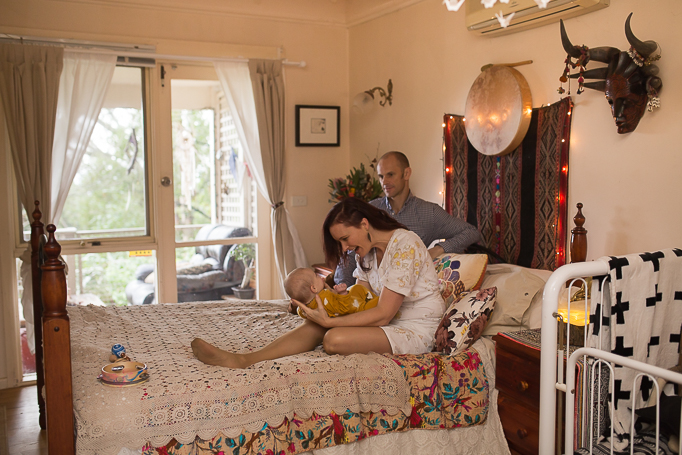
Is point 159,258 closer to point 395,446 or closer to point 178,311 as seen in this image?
point 178,311

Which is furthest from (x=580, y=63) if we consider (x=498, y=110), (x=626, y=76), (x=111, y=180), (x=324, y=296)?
(x=111, y=180)

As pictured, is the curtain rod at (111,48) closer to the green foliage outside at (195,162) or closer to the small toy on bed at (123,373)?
the green foliage outside at (195,162)

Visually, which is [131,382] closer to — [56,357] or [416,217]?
[56,357]

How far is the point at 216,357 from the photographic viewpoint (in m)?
2.18

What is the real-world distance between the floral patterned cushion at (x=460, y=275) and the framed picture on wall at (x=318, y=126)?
199 centimetres

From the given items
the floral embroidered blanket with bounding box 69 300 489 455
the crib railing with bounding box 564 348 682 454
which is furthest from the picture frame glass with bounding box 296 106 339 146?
the crib railing with bounding box 564 348 682 454

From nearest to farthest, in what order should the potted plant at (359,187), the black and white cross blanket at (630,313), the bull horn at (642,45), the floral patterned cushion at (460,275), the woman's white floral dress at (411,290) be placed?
1. the black and white cross blanket at (630,313)
2. the bull horn at (642,45)
3. the woman's white floral dress at (411,290)
4. the floral patterned cushion at (460,275)
5. the potted plant at (359,187)

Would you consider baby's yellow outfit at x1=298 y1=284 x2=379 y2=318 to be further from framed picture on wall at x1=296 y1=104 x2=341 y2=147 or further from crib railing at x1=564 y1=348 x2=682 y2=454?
framed picture on wall at x1=296 y1=104 x2=341 y2=147

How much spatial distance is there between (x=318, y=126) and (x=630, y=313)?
319 cm

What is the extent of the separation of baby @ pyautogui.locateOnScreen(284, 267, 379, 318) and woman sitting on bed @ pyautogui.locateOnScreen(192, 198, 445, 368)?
0.07 meters

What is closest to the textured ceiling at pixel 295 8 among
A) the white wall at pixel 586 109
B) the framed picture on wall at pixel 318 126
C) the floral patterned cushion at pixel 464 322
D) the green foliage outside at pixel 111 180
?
the white wall at pixel 586 109

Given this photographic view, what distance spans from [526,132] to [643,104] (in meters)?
0.67

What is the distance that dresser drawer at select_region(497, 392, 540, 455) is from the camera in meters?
2.17

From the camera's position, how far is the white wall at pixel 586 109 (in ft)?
7.64
